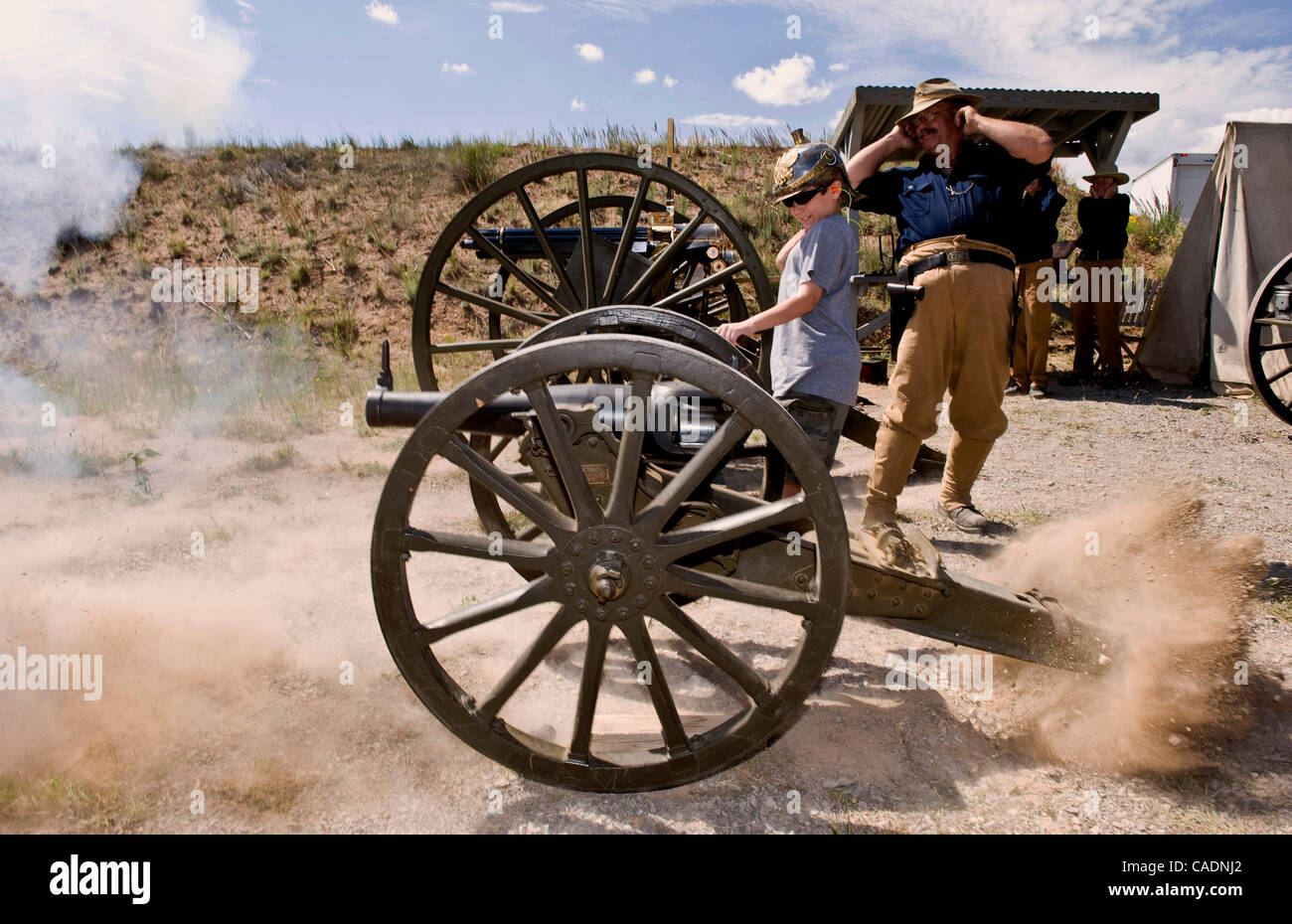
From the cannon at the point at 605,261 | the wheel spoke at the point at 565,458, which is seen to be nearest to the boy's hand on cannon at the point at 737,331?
the cannon at the point at 605,261

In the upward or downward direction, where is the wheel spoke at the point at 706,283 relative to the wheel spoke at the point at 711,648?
upward

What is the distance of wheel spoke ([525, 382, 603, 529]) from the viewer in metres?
2.16

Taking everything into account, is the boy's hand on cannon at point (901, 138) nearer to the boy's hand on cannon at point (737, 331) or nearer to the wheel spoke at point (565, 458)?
the boy's hand on cannon at point (737, 331)

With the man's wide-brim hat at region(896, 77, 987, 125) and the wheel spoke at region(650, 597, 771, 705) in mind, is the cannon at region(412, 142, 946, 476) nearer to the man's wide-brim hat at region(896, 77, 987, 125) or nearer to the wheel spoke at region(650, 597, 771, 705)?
the man's wide-brim hat at region(896, 77, 987, 125)

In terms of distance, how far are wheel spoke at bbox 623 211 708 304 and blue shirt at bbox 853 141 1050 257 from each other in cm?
118

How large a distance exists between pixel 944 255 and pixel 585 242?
82.0 inches

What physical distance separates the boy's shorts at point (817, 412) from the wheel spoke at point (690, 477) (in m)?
1.13

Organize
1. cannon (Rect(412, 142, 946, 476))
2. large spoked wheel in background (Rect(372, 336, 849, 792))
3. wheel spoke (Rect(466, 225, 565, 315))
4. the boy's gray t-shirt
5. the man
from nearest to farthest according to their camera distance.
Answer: large spoked wheel in background (Rect(372, 336, 849, 792)) → the boy's gray t-shirt → the man → cannon (Rect(412, 142, 946, 476)) → wheel spoke (Rect(466, 225, 565, 315))

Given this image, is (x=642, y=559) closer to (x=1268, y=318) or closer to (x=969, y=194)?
(x=969, y=194)

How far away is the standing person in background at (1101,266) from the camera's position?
9.05 m

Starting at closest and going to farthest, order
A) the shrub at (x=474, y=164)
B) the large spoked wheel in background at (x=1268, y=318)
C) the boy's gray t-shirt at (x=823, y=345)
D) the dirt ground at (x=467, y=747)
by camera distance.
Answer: the dirt ground at (x=467, y=747) → the boy's gray t-shirt at (x=823, y=345) → the large spoked wheel in background at (x=1268, y=318) → the shrub at (x=474, y=164)

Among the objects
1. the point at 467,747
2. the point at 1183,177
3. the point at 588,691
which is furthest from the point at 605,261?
the point at 1183,177

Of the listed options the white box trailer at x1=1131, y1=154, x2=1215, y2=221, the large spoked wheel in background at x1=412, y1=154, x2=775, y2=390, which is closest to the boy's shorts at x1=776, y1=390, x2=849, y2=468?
the large spoked wheel in background at x1=412, y1=154, x2=775, y2=390

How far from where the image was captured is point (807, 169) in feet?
9.99
